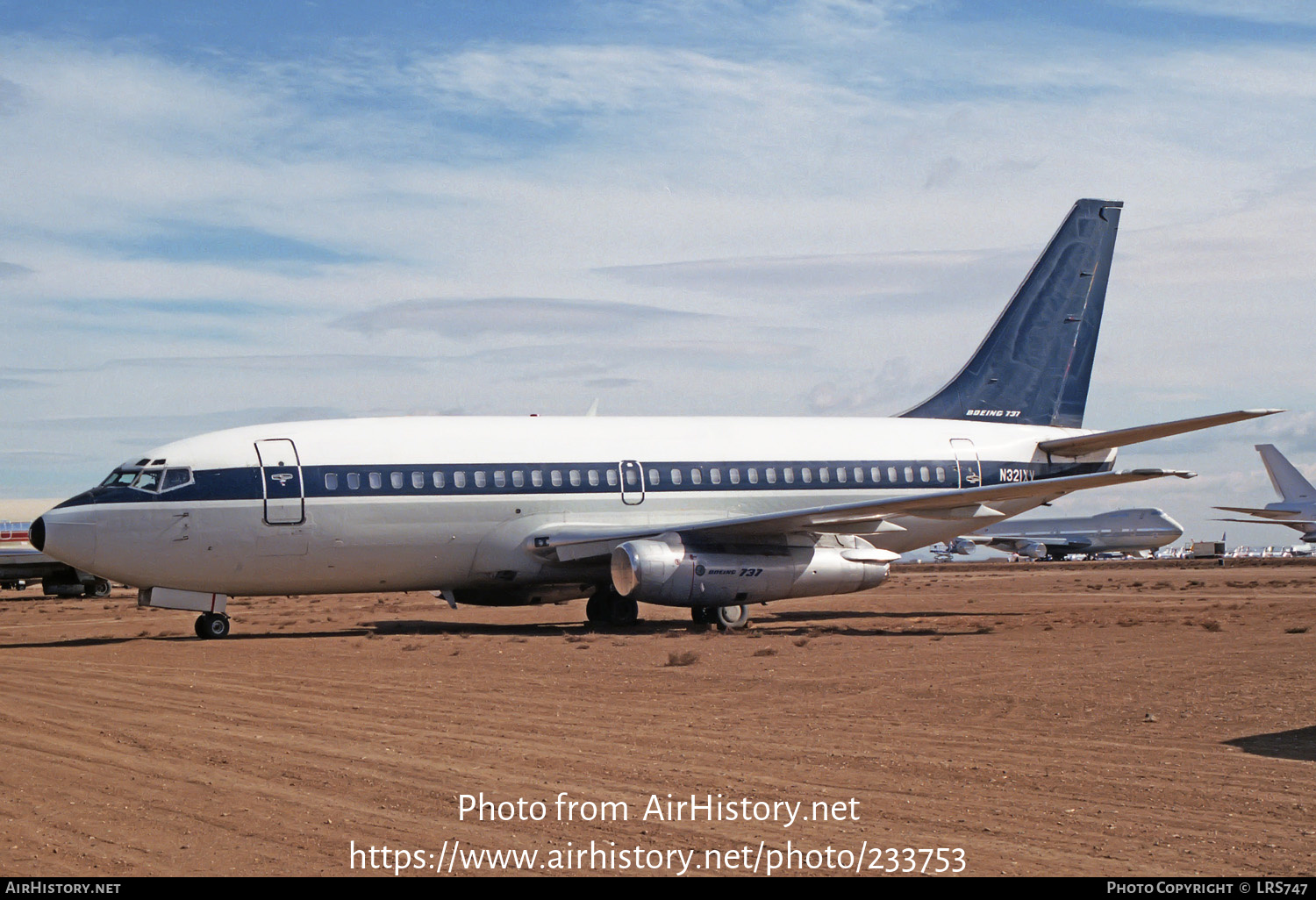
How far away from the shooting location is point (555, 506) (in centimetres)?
2584

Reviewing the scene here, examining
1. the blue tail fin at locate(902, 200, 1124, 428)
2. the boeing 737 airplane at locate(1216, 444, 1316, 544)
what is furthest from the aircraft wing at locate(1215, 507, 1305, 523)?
the blue tail fin at locate(902, 200, 1124, 428)

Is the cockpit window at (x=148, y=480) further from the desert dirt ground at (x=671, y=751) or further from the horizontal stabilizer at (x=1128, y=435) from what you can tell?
the horizontal stabilizer at (x=1128, y=435)

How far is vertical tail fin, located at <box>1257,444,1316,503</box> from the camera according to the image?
8088 cm

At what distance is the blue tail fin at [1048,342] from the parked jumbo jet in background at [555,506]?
1388 mm

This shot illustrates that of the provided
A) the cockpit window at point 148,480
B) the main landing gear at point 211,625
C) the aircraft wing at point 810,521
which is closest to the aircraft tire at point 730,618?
the aircraft wing at point 810,521

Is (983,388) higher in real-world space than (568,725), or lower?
higher

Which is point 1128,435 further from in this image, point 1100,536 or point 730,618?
point 1100,536

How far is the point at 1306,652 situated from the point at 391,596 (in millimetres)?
35858

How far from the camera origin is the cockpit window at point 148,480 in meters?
23.2

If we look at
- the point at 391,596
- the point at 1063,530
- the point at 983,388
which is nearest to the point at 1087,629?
the point at 983,388

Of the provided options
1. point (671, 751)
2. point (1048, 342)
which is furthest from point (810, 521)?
point (671, 751)

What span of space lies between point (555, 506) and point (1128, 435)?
12605 mm
